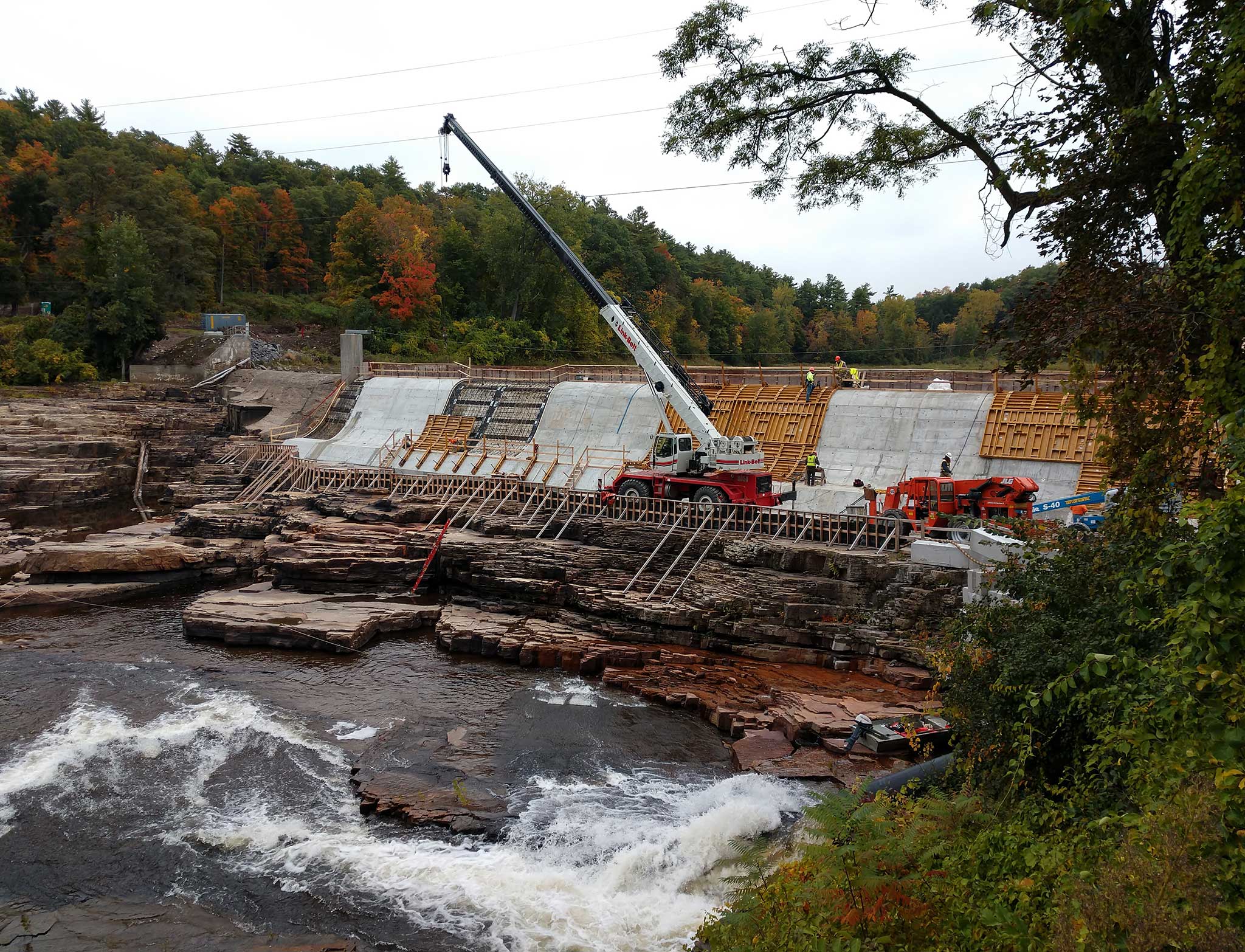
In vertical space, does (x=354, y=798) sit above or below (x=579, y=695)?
below

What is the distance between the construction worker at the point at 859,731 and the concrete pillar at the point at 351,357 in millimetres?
35840

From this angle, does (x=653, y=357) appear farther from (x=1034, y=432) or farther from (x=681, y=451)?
(x=1034, y=432)

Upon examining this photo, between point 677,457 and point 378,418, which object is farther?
point 378,418

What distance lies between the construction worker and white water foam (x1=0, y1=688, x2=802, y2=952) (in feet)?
5.80

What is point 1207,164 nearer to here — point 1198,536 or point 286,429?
point 1198,536

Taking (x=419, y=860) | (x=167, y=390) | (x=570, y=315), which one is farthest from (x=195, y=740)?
(x=570, y=315)

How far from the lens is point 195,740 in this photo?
1355cm

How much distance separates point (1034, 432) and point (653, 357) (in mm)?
12138

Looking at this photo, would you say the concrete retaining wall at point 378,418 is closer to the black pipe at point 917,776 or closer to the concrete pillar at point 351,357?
the concrete pillar at point 351,357

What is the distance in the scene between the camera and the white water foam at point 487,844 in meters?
9.12

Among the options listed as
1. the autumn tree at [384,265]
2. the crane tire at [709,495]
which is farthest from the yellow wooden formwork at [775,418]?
the autumn tree at [384,265]

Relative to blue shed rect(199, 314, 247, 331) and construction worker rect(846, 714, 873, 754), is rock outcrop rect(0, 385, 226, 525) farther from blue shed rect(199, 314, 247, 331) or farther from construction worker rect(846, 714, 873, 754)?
construction worker rect(846, 714, 873, 754)

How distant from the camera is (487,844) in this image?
10625mm

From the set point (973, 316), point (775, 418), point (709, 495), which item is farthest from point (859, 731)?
point (973, 316)
